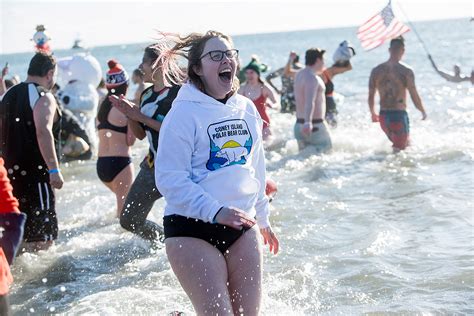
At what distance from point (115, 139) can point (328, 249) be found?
230cm

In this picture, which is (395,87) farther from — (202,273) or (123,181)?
(202,273)

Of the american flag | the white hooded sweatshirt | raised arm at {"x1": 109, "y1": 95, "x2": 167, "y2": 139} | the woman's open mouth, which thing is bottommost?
the american flag

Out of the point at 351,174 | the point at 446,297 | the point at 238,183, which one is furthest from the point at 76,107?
the point at 238,183

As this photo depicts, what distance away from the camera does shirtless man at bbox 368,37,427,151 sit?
404 inches

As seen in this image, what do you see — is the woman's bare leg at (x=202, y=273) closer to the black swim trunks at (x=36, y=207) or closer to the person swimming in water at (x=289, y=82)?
the black swim trunks at (x=36, y=207)

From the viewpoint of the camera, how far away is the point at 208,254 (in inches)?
134

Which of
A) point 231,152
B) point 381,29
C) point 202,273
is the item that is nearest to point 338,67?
point 381,29

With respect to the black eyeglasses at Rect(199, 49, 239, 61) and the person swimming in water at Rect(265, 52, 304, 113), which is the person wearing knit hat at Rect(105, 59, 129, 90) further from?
the person swimming in water at Rect(265, 52, 304, 113)

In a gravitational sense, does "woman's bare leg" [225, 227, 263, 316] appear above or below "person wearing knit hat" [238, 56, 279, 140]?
above

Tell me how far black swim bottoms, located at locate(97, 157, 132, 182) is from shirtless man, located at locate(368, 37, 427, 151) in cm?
453

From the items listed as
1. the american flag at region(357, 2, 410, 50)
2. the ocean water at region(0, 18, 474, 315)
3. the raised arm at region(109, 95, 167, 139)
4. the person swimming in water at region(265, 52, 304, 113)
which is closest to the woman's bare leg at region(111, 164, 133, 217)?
the ocean water at region(0, 18, 474, 315)

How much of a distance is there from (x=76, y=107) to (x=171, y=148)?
373 inches

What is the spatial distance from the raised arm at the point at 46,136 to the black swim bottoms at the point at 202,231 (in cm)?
256

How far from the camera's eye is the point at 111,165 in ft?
23.7
